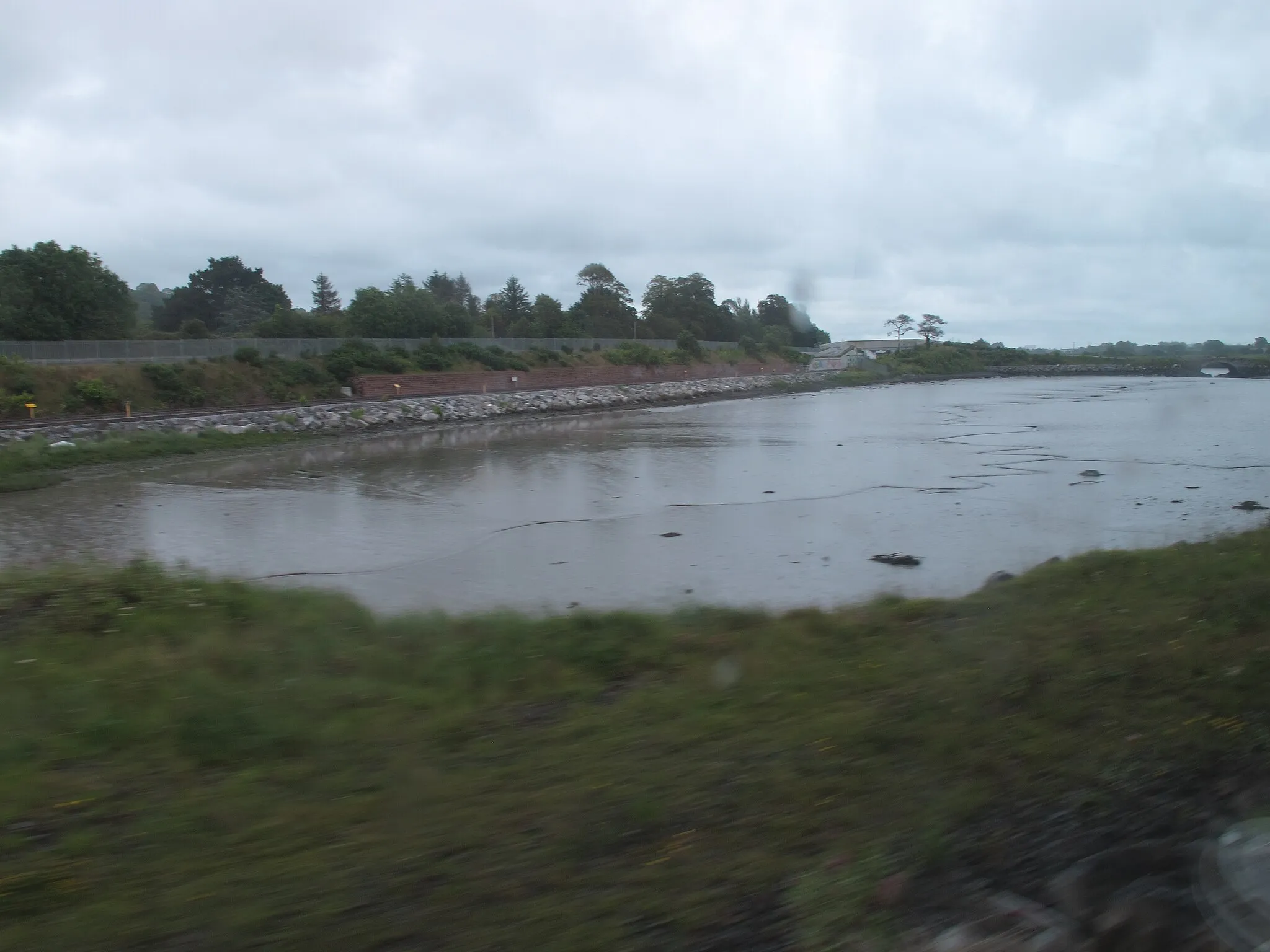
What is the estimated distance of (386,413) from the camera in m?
39.5

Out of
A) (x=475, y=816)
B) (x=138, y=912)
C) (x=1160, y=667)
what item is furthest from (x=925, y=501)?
(x=138, y=912)

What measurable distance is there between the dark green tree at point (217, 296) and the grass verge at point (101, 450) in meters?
55.1

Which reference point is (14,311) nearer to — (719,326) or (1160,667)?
(1160,667)

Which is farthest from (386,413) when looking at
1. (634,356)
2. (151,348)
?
(634,356)

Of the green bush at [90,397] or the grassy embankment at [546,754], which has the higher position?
the green bush at [90,397]

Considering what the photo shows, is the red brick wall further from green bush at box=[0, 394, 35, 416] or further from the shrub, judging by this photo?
green bush at box=[0, 394, 35, 416]

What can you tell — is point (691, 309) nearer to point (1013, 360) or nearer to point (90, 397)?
point (1013, 360)

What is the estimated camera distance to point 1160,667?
689cm

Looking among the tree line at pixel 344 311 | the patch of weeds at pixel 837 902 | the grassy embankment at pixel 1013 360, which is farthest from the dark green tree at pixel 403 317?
the patch of weeds at pixel 837 902

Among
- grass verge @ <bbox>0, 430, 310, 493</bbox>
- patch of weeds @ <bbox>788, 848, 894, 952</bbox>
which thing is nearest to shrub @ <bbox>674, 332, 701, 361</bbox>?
grass verge @ <bbox>0, 430, 310, 493</bbox>

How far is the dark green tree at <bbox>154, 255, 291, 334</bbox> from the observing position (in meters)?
83.0

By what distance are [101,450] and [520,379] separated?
32.8 m

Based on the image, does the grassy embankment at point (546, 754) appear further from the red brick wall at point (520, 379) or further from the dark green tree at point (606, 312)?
the dark green tree at point (606, 312)

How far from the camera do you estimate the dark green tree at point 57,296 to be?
1859 inches
